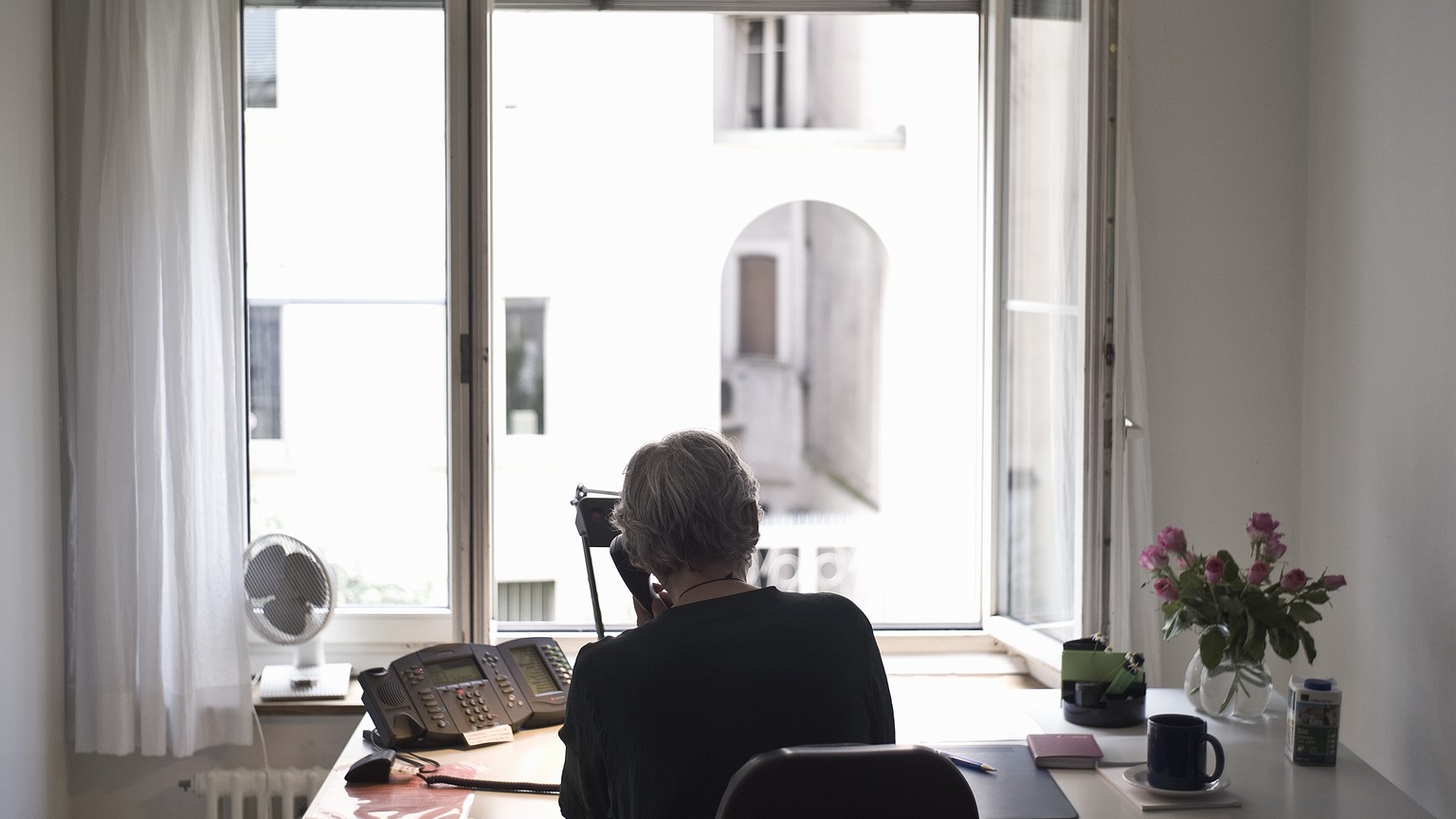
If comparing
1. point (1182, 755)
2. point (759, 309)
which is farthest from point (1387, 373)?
point (759, 309)

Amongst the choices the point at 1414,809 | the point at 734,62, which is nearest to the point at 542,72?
the point at 1414,809

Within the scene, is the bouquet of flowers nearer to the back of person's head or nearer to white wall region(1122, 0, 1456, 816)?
white wall region(1122, 0, 1456, 816)

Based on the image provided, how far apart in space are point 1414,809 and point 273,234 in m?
2.53

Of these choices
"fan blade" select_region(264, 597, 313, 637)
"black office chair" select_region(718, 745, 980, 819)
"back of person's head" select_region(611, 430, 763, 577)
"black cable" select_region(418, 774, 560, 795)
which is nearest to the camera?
"black office chair" select_region(718, 745, 980, 819)

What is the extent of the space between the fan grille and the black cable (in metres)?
0.78

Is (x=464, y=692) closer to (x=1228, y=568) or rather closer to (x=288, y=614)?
(x=288, y=614)

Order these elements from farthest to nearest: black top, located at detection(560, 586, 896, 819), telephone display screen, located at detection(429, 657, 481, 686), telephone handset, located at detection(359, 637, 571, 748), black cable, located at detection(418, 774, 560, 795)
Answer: telephone display screen, located at detection(429, 657, 481, 686) → telephone handset, located at detection(359, 637, 571, 748) → black cable, located at detection(418, 774, 560, 795) → black top, located at detection(560, 586, 896, 819)

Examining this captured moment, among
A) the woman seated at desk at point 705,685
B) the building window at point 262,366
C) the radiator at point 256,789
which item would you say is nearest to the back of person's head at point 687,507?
the woman seated at desk at point 705,685

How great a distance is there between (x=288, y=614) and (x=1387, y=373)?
2.22 m

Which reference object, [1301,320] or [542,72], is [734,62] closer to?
[542,72]

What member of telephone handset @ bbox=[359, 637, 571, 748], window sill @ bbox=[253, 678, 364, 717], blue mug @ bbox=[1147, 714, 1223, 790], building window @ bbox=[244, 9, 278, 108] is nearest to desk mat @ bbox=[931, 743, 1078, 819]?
blue mug @ bbox=[1147, 714, 1223, 790]

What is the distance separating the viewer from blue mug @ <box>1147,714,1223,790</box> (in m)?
1.76

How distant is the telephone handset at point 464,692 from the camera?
2.18 meters

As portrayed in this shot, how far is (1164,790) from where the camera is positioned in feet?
5.79
